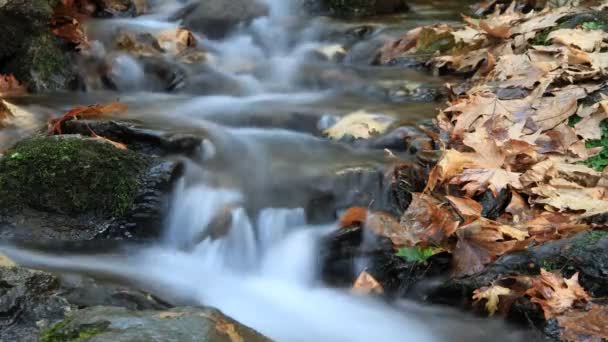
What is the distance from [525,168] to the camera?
3.34 metres

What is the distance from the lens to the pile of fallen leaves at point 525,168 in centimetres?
277

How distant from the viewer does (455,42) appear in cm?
554

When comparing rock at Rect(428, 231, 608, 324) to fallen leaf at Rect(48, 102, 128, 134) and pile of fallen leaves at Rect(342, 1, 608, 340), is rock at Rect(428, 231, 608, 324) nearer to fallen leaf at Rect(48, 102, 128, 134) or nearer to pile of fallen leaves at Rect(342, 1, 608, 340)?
pile of fallen leaves at Rect(342, 1, 608, 340)

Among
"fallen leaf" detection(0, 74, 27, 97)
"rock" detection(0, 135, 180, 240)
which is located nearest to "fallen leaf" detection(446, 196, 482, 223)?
"rock" detection(0, 135, 180, 240)

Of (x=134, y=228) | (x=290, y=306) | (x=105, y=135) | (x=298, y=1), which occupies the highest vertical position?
(x=298, y=1)

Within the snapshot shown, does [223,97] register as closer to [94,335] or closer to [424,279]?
[424,279]

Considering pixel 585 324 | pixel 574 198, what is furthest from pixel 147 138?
pixel 585 324

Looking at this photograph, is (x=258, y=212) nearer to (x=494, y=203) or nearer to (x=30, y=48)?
(x=494, y=203)

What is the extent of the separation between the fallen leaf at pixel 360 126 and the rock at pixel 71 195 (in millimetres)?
1315

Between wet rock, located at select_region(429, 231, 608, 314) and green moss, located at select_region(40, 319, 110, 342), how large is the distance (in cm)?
152

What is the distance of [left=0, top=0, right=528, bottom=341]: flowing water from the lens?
283 cm

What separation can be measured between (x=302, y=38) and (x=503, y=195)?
3954 mm

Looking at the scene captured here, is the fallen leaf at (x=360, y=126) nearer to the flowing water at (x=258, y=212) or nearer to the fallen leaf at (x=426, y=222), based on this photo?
the flowing water at (x=258, y=212)

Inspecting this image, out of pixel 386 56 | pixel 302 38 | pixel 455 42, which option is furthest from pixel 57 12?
pixel 455 42
